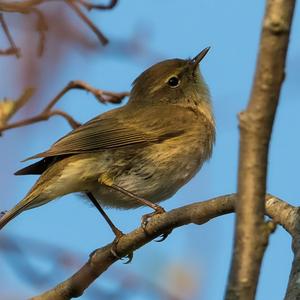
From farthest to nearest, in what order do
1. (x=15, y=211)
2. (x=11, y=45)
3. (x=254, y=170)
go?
(x=15, y=211)
(x=11, y=45)
(x=254, y=170)

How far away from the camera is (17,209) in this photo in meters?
4.49

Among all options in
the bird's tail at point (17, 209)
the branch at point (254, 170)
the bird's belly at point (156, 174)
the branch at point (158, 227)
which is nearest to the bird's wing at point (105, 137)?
the bird's belly at point (156, 174)

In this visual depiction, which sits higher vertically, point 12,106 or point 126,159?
point 126,159

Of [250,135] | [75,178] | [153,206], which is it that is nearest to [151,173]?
[153,206]

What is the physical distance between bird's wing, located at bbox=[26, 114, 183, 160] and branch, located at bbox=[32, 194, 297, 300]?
110 centimetres

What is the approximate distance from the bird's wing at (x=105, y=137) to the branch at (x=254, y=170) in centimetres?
331

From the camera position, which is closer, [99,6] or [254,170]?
[254,170]

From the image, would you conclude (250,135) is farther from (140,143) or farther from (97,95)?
(140,143)

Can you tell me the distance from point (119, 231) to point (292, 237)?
74.7 inches

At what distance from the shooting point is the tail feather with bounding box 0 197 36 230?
432cm

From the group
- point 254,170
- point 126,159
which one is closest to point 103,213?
point 126,159

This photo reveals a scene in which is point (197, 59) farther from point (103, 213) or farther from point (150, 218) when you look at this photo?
point (150, 218)

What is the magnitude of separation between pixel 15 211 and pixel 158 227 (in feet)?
4.39

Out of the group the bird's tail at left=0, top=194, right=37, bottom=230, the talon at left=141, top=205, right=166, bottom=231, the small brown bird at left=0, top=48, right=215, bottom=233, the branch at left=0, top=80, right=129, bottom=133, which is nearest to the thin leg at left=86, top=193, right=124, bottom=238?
the small brown bird at left=0, top=48, right=215, bottom=233
